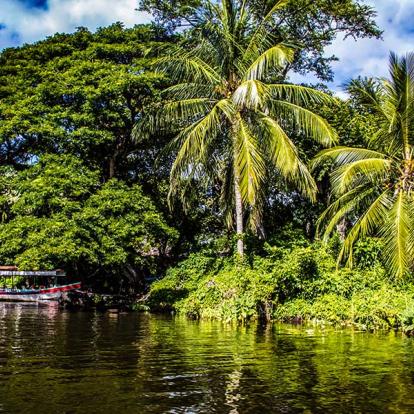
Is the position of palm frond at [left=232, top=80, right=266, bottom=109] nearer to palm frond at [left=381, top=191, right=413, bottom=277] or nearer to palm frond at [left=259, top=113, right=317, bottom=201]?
palm frond at [left=259, top=113, right=317, bottom=201]

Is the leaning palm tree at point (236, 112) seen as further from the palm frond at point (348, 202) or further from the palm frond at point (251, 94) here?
the palm frond at point (348, 202)

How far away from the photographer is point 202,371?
8.76 m

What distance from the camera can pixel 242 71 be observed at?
774 inches

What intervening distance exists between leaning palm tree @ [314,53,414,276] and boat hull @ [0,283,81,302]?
1065cm

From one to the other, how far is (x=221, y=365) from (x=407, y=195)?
383 inches

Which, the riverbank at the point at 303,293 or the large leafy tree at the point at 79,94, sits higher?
the large leafy tree at the point at 79,94

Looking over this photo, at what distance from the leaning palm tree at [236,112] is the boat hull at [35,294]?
243 inches

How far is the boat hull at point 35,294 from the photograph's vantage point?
21972 mm

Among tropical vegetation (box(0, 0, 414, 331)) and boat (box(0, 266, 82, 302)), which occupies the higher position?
tropical vegetation (box(0, 0, 414, 331))

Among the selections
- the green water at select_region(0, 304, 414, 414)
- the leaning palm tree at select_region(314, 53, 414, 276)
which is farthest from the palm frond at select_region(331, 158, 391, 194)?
the green water at select_region(0, 304, 414, 414)

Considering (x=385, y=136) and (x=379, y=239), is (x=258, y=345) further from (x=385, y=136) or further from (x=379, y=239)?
(x=385, y=136)

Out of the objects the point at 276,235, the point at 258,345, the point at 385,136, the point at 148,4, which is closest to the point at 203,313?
the point at 276,235

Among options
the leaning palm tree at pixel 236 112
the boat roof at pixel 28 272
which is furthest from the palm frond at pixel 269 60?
the boat roof at pixel 28 272

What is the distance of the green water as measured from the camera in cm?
670
